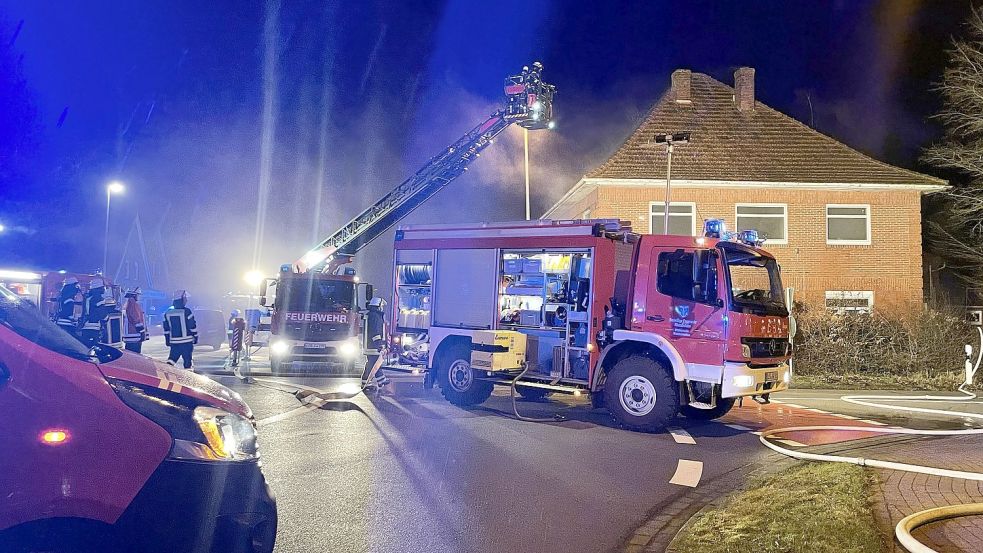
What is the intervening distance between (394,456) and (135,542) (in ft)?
14.1

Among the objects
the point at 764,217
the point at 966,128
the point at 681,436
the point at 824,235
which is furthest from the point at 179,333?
the point at 966,128

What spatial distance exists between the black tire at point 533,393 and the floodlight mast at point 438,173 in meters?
6.24

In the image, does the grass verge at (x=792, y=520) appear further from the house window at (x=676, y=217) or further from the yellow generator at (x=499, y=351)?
the house window at (x=676, y=217)

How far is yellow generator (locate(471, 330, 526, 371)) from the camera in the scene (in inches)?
393

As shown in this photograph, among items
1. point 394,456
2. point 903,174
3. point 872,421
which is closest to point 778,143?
point 903,174

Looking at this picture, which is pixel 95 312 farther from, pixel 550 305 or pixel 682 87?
pixel 682 87

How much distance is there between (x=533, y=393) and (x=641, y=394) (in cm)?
274

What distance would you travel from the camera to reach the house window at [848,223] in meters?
21.2

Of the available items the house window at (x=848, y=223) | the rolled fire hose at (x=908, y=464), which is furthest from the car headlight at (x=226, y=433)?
the house window at (x=848, y=223)

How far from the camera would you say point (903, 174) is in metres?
21.4

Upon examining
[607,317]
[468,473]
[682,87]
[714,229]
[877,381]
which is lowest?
[468,473]

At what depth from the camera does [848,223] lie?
21.2m

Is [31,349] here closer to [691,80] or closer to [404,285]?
[404,285]

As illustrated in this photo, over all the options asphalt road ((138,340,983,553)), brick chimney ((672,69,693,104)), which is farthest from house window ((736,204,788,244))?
asphalt road ((138,340,983,553))
